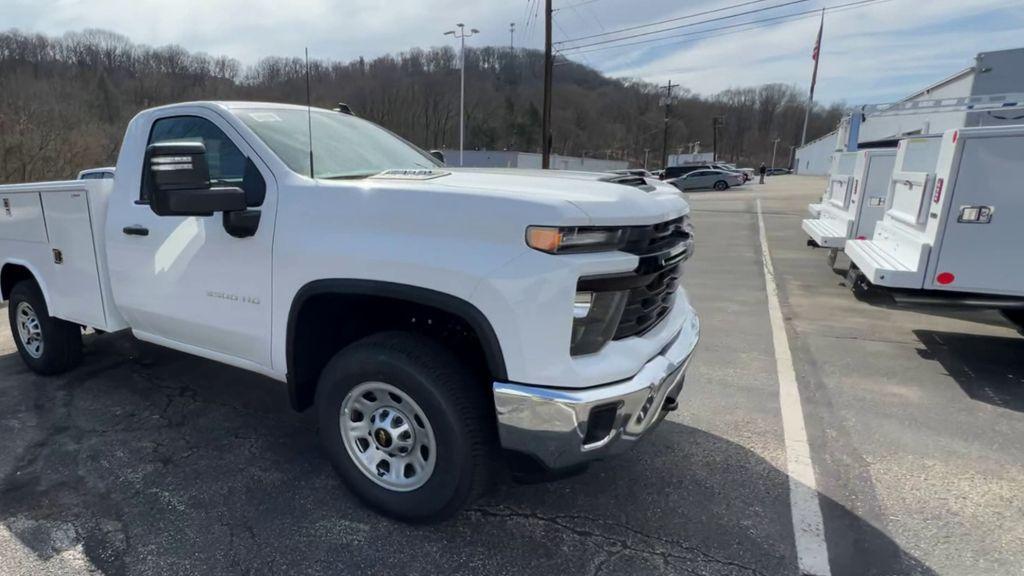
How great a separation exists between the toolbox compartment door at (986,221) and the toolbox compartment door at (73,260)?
6340mm

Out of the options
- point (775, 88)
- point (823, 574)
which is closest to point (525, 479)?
point (823, 574)

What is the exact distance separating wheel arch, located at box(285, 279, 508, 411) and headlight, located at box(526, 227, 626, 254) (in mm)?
363

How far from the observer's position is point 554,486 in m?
3.06

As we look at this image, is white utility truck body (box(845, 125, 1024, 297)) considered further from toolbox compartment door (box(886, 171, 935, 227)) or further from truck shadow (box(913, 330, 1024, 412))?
truck shadow (box(913, 330, 1024, 412))

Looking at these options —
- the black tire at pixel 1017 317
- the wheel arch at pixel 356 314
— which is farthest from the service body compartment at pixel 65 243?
the black tire at pixel 1017 317

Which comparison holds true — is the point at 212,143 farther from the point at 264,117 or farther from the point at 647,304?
the point at 647,304

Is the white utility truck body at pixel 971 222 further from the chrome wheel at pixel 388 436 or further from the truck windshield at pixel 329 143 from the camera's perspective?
the chrome wheel at pixel 388 436

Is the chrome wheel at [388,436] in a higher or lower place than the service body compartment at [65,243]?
lower

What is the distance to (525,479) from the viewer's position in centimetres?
243

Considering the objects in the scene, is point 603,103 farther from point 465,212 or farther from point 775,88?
point 465,212

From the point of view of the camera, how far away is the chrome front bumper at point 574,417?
2.15 m

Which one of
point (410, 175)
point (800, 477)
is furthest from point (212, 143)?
point (800, 477)

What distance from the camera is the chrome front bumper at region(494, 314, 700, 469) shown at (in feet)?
7.06

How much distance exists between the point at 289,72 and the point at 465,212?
75.0 inches
